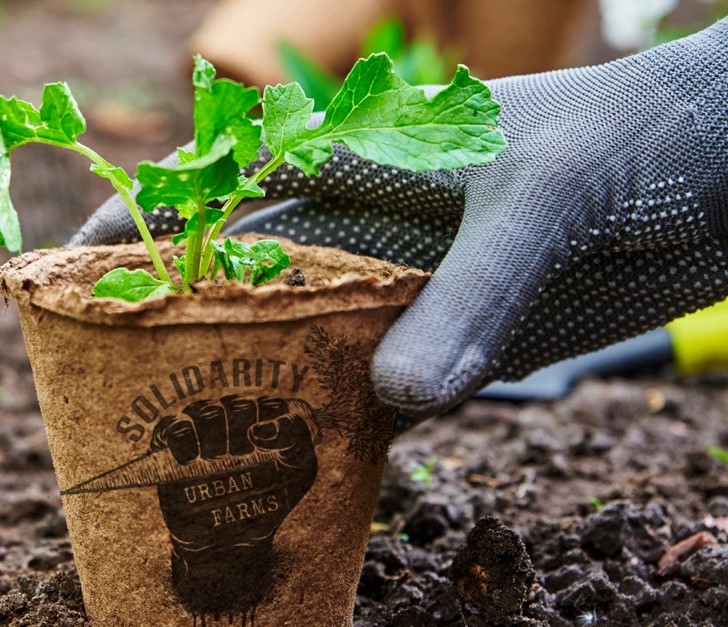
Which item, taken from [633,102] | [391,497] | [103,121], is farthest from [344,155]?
[103,121]

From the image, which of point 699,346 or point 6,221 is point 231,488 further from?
point 699,346

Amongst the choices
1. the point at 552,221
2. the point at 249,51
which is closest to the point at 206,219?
the point at 552,221

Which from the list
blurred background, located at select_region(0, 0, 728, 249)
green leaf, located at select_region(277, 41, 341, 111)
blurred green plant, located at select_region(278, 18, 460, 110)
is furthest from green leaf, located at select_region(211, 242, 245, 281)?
green leaf, located at select_region(277, 41, 341, 111)

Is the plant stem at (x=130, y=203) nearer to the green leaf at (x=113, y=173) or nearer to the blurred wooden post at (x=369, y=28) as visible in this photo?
the green leaf at (x=113, y=173)

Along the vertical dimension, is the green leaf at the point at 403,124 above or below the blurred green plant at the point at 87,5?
below

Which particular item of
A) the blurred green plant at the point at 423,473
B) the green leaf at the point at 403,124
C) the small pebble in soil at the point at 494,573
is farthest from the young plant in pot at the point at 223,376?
the blurred green plant at the point at 423,473

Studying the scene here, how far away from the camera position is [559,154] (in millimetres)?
1079

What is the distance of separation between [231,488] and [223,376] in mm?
136

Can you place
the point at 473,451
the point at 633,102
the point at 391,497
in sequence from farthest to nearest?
→ 1. the point at 473,451
2. the point at 391,497
3. the point at 633,102

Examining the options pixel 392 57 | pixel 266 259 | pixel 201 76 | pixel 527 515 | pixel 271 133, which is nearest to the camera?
pixel 201 76

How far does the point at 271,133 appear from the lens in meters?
1.03

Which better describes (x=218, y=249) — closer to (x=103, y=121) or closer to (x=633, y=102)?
(x=633, y=102)

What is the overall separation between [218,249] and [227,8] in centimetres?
307

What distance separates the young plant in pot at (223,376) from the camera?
96cm
